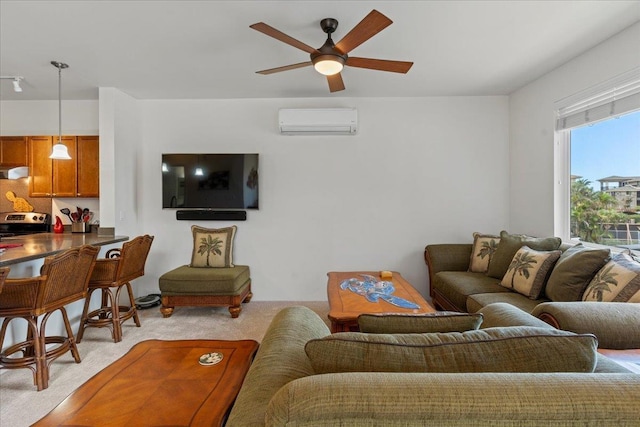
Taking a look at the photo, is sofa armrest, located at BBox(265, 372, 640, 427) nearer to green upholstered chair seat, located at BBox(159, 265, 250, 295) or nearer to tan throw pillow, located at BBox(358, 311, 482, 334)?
tan throw pillow, located at BBox(358, 311, 482, 334)

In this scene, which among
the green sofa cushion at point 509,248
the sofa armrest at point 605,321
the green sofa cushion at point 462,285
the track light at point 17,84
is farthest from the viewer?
the track light at point 17,84

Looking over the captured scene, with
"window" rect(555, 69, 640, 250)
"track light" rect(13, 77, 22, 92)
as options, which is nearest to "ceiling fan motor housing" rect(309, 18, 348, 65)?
"window" rect(555, 69, 640, 250)

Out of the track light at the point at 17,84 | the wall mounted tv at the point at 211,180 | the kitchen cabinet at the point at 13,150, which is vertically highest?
the track light at the point at 17,84

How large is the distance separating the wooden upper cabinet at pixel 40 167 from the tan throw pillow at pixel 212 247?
1.99 metres

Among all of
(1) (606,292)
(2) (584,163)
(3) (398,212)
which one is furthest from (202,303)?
(2) (584,163)

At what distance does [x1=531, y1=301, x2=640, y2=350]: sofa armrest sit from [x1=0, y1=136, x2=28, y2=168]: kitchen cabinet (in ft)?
18.5

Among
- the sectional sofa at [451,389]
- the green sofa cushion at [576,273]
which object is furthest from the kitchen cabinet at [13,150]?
the green sofa cushion at [576,273]

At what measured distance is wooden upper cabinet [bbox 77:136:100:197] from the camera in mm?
3986

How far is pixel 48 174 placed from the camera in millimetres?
4016

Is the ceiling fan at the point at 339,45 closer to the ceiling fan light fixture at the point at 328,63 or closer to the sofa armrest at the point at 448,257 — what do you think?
the ceiling fan light fixture at the point at 328,63

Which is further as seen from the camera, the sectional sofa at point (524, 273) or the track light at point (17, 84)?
the track light at point (17, 84)

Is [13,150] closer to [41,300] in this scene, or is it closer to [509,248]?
[41,300]

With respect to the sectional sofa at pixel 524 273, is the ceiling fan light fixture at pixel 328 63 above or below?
above

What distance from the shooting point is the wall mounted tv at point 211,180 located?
12.9 ft
